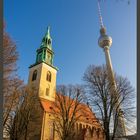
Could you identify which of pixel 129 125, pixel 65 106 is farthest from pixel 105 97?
pixel 65 106

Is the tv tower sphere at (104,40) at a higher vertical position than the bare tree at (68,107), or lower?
higher

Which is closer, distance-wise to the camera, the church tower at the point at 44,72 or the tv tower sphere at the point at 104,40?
the church tower at the point at 44,72

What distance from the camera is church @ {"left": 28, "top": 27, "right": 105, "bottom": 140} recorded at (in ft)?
43.7

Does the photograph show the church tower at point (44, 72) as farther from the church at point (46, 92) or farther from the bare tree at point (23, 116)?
the bare tree at point (23, 116)

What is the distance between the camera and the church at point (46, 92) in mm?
13305

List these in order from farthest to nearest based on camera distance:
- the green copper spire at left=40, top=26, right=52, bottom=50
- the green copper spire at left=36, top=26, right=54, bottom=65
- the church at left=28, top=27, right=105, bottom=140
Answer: the green copper spire at left=40, top=26, right=52, bottom=50
the green copper spire at left=36, top=26, right=54, bottom=65
the church at left=28, top=27, right=105, bottom=140

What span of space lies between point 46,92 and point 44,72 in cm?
192

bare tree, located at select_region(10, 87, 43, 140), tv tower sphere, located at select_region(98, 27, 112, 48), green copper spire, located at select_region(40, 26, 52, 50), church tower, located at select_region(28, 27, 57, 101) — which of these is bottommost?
bare tree, located at select_region(10, 87, 43, 140)

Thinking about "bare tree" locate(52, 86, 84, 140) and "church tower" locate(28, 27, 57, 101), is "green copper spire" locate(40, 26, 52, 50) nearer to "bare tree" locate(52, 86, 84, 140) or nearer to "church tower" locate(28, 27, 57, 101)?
"church tower" locate(28, 27, 57, 101)

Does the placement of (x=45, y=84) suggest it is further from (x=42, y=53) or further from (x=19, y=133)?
(x=19, y=133)

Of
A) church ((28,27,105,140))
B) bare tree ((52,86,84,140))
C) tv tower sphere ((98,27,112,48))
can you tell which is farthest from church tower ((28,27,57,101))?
tv tower sphere ((98,27,112,48))

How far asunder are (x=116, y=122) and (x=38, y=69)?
1322 cm

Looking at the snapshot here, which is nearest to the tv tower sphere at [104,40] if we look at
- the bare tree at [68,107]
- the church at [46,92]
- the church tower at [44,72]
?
the church at [46,92]

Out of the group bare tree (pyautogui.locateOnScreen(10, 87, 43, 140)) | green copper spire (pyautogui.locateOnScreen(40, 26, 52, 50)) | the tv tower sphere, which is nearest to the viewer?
bare tree (pyautogui.locateOnScreen(10, 87, 43, 140))
